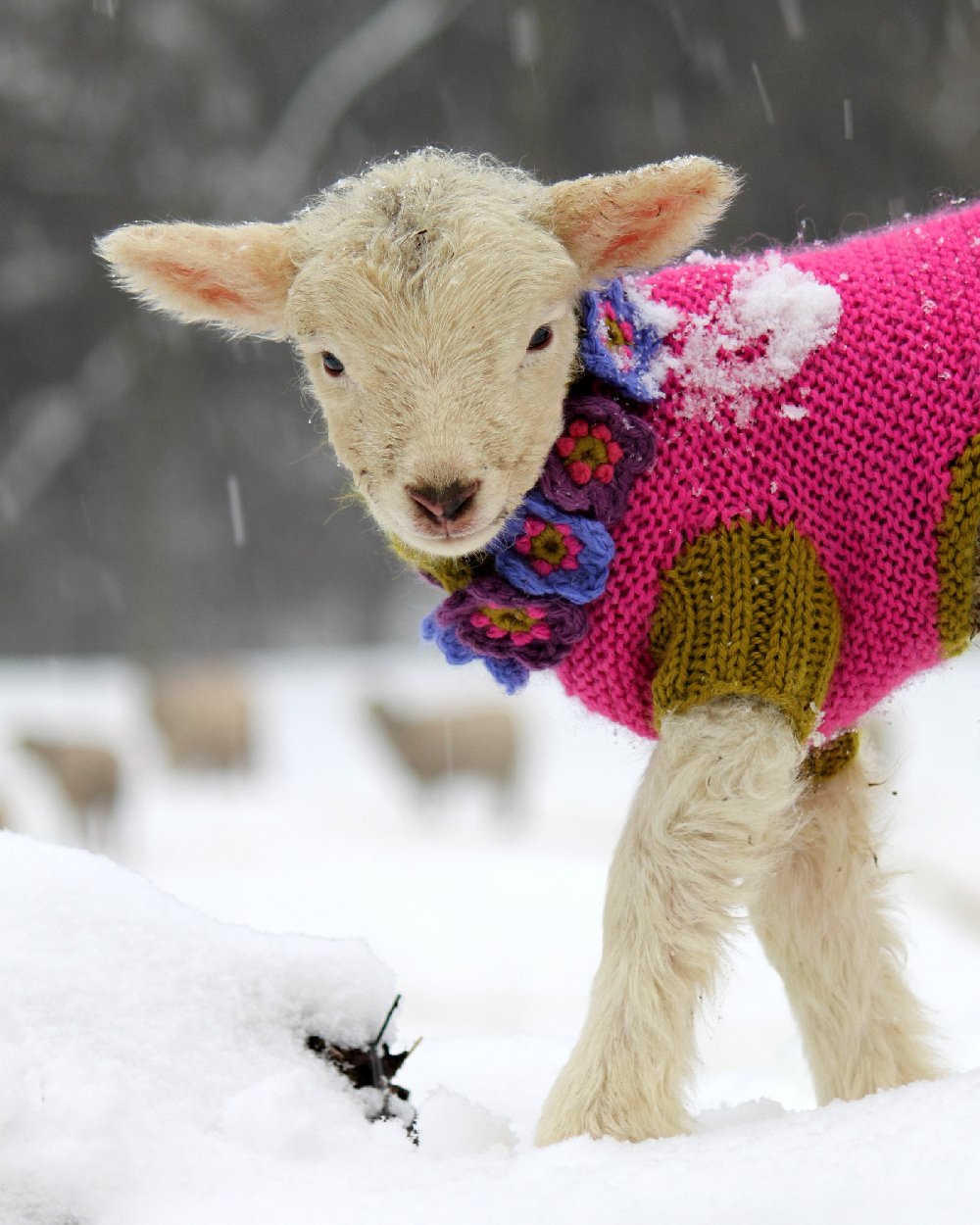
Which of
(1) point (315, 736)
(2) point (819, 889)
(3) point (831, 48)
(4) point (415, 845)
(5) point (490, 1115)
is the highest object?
(3) point (831, 48)

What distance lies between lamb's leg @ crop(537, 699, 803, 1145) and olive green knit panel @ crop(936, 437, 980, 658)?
244 mm

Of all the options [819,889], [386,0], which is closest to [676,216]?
[819,889]

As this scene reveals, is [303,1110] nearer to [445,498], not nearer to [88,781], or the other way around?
Result: [445,498]

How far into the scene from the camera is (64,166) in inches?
328

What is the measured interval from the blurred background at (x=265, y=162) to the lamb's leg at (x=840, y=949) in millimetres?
4671

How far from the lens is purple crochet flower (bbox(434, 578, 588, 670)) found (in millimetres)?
1492

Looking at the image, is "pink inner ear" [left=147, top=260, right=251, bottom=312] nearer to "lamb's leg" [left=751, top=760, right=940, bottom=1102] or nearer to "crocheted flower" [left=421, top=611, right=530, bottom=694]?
"crocheted flower" [left=421, top=611, right=530, bottom=694]

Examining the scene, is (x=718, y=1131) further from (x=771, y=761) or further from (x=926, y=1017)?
(x=926, y=1017)

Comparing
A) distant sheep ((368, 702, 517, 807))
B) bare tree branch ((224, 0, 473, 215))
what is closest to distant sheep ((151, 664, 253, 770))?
distant sheep ((368, 702, 517, 807))

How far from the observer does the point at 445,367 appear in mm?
1356

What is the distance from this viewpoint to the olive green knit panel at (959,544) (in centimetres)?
145

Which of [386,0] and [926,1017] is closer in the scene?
[926,1017]

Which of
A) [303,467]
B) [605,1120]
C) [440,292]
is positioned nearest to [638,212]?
[440,292]

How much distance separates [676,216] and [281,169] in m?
7.45
